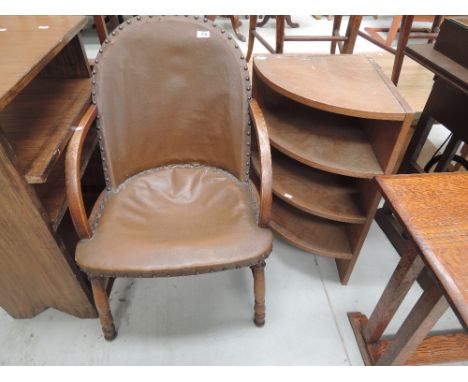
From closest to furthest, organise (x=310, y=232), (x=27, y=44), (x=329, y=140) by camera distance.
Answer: (x=27, y=44)
(x=329, y=140)
(x=310, y=232)

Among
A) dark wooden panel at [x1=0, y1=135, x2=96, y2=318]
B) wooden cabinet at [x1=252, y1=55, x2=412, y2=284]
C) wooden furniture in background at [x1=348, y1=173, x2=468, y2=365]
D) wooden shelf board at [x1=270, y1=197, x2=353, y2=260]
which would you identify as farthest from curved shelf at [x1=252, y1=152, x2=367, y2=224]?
dark wooden panel at [x1=0, y1=135, x2=96, y2=318]

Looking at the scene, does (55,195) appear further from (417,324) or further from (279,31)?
(279,31)

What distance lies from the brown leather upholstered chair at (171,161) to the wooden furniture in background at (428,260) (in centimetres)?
37

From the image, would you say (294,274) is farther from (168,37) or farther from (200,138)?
(168,37)

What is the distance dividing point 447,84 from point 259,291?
94 cm

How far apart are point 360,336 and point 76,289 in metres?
1.04

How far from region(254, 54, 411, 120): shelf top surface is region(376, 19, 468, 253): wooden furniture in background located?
16 centimetres

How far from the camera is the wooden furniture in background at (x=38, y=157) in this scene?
0.85 metres

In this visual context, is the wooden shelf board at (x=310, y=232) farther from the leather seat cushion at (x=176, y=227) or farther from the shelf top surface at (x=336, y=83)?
the shelf top surface at (x=336, y=83)

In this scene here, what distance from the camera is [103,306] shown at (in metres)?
1.04

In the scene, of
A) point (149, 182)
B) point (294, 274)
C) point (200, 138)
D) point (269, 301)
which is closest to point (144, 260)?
point (149, 182)

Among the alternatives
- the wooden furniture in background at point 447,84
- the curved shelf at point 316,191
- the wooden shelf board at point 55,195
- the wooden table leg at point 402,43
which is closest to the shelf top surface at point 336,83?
the wooden furniture in background at point 447,84

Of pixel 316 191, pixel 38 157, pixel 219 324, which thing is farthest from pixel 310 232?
pixel 38 157

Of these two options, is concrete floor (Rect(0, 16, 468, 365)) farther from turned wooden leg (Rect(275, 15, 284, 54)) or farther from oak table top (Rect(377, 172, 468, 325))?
turned wooden leg (Rect(275, 15, 284, 54))
